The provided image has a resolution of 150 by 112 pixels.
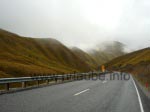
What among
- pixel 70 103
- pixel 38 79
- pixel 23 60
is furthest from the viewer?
pixel 23 60

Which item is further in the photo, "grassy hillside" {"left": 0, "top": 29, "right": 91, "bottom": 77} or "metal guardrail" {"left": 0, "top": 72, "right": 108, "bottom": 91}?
"grassy hillside" {"left": 0, "top": 29, "right": 91, "bottom": 77}

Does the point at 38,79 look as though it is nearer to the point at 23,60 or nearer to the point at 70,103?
the point at 70,103

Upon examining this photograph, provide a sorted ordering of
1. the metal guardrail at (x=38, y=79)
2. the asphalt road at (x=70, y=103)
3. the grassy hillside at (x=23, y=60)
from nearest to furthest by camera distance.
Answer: the asphalt road at (x=70, y=103)
the metal guardrail at (x=38, y=79)
the grassy hillside at (x=23, y=60)

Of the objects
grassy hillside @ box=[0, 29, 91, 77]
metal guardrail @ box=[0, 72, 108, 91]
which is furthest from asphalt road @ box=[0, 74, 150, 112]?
grassy hillside @ box=[0, 29, 91, 77]

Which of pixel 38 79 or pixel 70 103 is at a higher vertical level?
pixel 38 79

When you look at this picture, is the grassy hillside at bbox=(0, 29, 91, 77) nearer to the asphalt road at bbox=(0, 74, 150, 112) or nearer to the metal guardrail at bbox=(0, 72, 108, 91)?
the metal guardrail at bbox=(0, 72, 108, 91)

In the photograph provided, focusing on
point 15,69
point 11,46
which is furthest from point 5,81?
point 11,46

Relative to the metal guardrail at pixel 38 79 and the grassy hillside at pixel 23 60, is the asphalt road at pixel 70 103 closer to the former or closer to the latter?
the metal guardrail at pixel 38 79

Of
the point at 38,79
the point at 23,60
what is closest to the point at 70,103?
the point at 38,79

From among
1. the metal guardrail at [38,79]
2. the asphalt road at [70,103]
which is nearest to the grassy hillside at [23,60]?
the metal guardrail at [38,79]

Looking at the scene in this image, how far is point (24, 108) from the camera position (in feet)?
35.6

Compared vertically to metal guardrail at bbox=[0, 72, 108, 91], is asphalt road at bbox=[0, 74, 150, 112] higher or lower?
lower

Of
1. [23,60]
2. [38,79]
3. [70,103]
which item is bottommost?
[70,103]

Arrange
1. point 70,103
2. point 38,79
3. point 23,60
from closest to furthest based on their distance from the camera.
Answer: point 70,103 → point 38,79 → point 23,60
